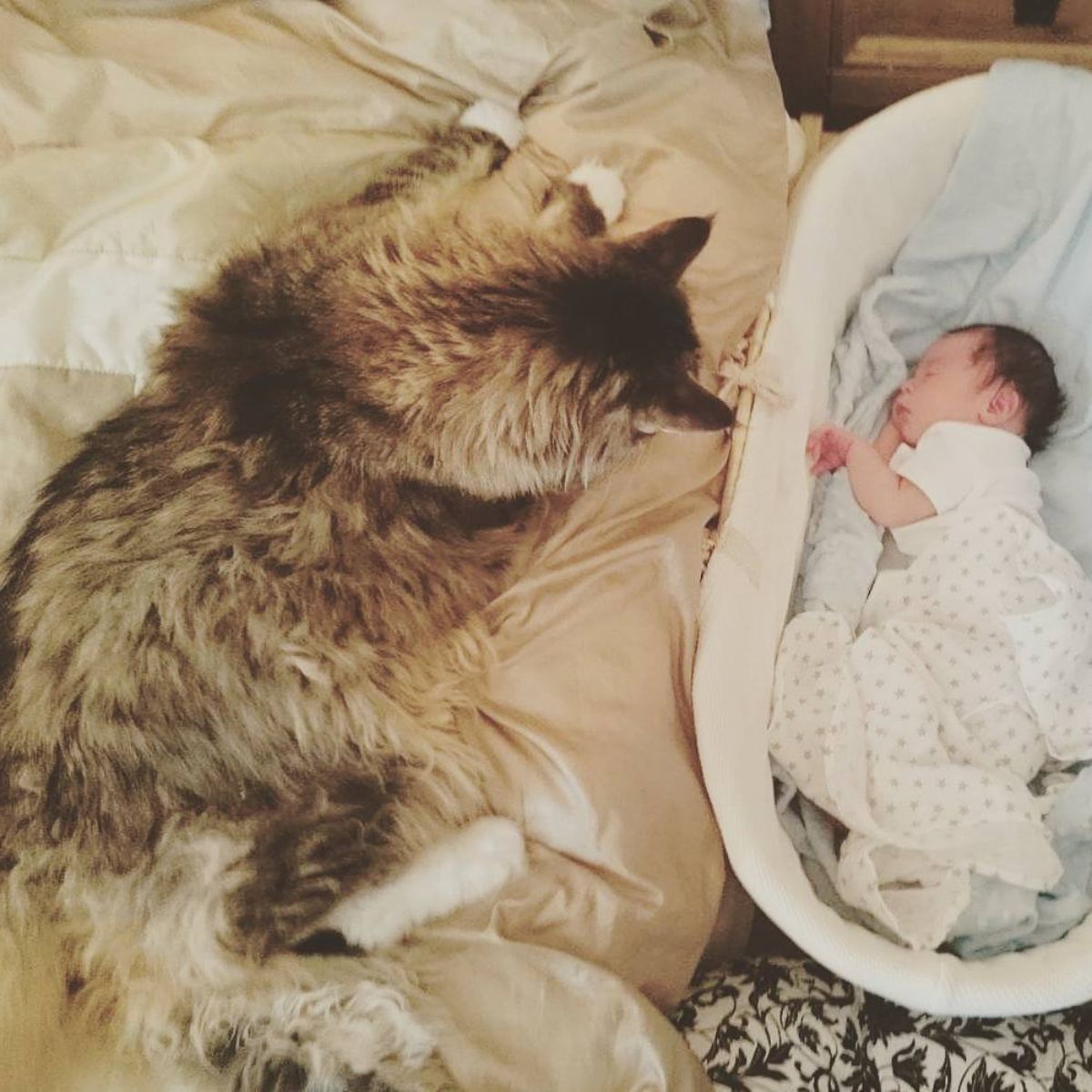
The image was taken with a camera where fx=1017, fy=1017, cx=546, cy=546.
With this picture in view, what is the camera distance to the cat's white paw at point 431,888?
1.26m

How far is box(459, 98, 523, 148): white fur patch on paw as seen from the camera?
62.9 inches

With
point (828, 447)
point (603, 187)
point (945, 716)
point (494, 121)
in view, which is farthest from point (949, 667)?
point (494, 121)

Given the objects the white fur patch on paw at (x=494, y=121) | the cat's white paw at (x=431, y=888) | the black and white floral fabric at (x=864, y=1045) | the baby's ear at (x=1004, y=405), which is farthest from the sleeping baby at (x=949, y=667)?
the white fur patch on paw at (x=494, y=121)

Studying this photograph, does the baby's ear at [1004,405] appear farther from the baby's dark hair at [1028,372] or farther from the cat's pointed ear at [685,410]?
the cat's pointed ear at [685,410]

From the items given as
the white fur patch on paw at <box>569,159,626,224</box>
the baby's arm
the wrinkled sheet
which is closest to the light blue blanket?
the baby's arm

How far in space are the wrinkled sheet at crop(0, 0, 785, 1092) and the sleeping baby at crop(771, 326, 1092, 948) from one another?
20 centimetres

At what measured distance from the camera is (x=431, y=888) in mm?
1274

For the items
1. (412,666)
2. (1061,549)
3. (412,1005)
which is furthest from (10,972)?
(1061,549)

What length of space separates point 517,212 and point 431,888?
0.97m

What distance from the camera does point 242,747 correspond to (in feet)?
3.99

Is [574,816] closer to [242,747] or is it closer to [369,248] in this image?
[242,747]

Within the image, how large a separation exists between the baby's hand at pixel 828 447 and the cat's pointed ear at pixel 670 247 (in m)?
0.49

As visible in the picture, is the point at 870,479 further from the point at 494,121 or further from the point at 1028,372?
the point at 494,121

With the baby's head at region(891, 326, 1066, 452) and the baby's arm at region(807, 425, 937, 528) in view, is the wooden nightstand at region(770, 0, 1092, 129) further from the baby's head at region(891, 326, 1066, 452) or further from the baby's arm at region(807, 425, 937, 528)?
the baby's arm at region(807, 425, 937, 528)
